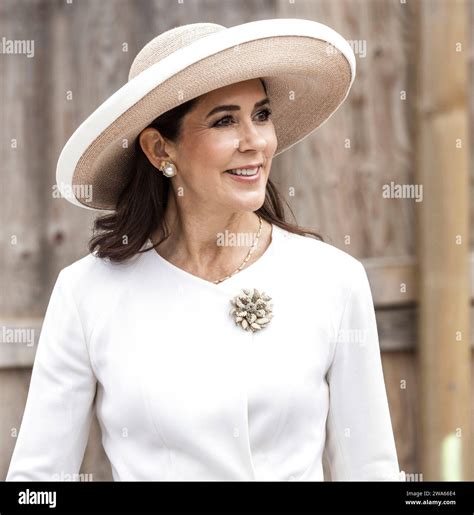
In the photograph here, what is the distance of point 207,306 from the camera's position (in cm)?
215

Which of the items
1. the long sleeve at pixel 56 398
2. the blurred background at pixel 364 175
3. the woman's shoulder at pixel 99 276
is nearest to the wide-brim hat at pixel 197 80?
the woman's shoulder at pixel 99 276

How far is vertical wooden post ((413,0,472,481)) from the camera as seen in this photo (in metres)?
3.48

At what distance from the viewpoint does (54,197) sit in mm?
3428

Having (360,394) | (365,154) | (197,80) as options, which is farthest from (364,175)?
(197,80)

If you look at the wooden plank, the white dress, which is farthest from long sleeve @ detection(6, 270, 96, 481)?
the wooden plank

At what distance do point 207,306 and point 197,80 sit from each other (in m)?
0.49

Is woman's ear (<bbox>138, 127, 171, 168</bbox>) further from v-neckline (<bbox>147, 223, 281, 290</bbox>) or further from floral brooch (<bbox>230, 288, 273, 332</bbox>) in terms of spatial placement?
A: floral brooch (<bbox>230, 288, 273, 332</bbox>)

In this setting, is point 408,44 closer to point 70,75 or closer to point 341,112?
point 341,112

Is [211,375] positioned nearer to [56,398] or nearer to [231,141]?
[56,398]

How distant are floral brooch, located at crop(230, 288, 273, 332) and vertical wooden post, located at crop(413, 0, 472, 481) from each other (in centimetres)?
150

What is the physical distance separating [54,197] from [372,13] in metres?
1.28

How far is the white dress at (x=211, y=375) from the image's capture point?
81.4 inches

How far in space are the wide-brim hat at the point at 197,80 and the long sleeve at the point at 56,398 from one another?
11.1 inches

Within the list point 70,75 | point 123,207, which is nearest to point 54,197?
point 70,75
